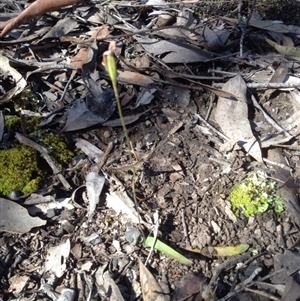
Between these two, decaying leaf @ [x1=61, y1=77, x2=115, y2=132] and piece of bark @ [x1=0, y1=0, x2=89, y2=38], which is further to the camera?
piece of bark @ [x1=0, y1=0, x2=89, y2=38]

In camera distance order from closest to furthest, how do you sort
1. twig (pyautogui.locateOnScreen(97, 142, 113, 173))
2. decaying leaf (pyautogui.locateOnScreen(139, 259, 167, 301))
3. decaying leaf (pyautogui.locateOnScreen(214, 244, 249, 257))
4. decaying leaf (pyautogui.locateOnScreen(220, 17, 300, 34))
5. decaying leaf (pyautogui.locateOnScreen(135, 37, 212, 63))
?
decaying leaf (pyautogui.locateOnScreen(139, 259, 167, 301)) → decaying leaf (pyautogui.locateOnScreen(214, 244, 249, 257)) → twig (pyautogui.locateOnScreen(97, 142, 113, 173)) → decaying leaf (pyautogui.locateOnScreen(135, 37, 212, 63)) → decaying leaf (pyautogui.locateOnScreen(220, 17, 300, 34))

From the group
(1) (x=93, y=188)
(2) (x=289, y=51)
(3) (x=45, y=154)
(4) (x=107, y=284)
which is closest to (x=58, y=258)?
Answer: (4) (x=107, y=284)

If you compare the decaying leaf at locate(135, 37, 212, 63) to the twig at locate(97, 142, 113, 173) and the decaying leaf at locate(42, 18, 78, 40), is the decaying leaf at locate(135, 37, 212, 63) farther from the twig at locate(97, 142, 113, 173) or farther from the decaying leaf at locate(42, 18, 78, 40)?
the twig at locate(97, 142, 113, 173)

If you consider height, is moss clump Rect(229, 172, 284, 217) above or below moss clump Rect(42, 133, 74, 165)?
below

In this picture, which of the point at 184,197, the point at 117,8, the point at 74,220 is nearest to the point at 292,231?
the point at 184,197

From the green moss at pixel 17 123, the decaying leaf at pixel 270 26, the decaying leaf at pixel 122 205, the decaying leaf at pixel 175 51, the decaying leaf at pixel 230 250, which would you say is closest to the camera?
the decaying leaf at pixel 230 250

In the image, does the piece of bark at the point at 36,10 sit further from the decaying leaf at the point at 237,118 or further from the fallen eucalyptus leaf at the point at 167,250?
the fallen eucalyptus leaf at the point at 167,250

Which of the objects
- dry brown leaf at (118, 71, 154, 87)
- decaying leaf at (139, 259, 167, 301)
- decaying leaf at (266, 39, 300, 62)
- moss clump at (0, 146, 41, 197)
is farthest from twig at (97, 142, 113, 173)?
decaying leaf at (266, 39, 300, 62)

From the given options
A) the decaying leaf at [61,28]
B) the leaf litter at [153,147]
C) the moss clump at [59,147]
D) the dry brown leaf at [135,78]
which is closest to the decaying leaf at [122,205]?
the leaf litter at [153,147]
